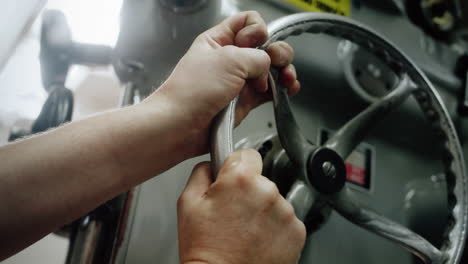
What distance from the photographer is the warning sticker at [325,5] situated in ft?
2.70

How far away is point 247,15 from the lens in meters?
0.57

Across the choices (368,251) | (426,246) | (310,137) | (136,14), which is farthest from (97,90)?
(426,246)

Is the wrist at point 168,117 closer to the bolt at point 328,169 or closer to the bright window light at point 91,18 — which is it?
the bolt at point 328,169

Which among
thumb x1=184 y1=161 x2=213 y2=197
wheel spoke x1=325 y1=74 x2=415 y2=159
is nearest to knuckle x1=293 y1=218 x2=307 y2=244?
thumb x1=184 y1=161 x2=213 y2=197

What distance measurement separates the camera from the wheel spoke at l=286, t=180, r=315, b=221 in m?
0.56

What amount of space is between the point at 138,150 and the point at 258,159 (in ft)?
0.50

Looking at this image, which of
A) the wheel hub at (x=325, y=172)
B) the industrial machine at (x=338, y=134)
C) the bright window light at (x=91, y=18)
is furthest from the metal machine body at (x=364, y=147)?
the bright window light at (x=91, y=18)

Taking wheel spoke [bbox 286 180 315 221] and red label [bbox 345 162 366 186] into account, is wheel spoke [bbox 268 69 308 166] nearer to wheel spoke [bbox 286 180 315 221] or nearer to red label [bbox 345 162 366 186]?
wheel spoke [bbox 286 180 315 221]

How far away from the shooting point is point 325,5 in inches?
33.4

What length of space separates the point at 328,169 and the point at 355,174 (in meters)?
0.24

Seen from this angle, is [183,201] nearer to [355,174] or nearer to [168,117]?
[168,117]

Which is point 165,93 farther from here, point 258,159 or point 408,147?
Answer: point 408,147

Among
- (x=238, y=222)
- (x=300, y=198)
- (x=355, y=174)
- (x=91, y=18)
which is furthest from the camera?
(x=91, y=18)

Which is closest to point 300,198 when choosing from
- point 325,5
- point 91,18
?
point 325,5
